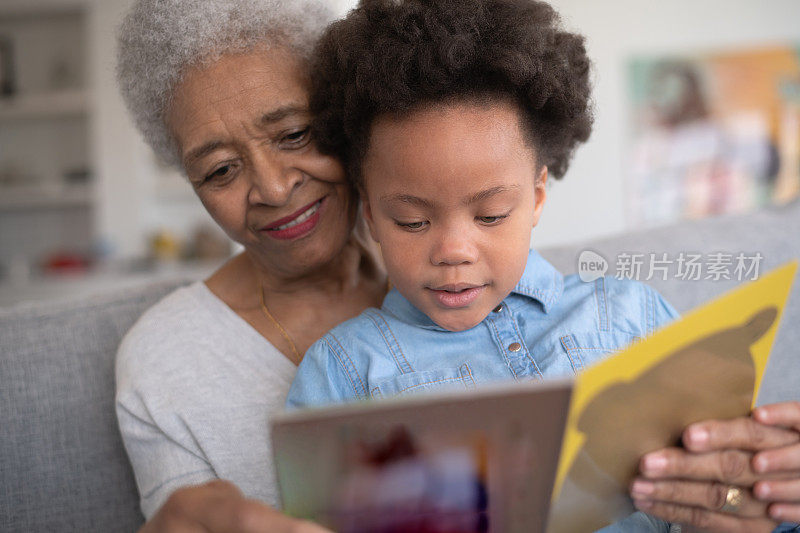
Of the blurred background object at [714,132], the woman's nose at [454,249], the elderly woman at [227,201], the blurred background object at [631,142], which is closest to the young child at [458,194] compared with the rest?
the woman's nose at [454,249]

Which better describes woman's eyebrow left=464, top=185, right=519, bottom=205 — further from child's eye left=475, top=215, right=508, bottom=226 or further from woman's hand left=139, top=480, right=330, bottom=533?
woman's hand left=139, top=480, right=330, bottom=533

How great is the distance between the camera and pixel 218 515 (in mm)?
773

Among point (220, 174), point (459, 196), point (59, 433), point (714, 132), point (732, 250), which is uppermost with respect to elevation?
point (459, 196)

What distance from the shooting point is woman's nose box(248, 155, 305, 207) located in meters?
1.22

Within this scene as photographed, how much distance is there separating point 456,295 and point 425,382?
154 millimetres

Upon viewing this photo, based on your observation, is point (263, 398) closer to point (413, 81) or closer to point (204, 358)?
point (204, 358)

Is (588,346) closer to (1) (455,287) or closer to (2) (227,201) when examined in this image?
(1) (455,287)

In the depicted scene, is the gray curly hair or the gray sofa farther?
the gray sofa

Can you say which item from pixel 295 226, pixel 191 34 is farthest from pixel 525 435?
pixel 191 34

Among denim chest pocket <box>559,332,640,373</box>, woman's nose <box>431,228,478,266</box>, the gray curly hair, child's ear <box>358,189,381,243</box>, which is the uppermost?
the gray curly hair

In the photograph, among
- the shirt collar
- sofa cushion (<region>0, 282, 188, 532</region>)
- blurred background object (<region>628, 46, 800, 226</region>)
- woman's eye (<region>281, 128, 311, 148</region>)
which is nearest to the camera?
the shirt collar

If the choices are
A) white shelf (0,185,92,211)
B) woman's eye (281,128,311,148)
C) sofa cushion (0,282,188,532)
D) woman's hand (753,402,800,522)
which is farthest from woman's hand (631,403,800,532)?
white shelf (0,185,92,211)

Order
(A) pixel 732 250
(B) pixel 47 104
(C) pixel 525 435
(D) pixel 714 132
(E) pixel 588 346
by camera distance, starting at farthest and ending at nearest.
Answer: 1. (B) pixel 47 104
2. (D) pixel 714 132
3. (A) pixel 732 250
4. (E) pixel 588 346
5. (C) pixel 525 435

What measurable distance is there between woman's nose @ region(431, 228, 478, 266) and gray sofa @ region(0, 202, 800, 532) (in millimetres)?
892
